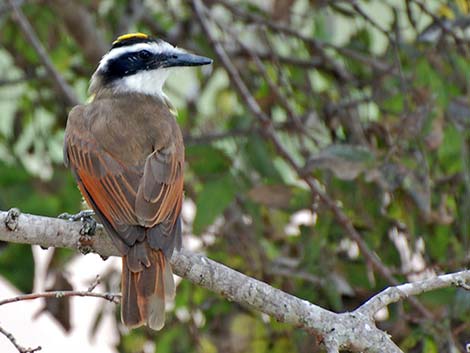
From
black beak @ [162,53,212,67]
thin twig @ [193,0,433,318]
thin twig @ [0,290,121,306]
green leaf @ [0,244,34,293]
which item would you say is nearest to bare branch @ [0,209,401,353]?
thin twig @ [0,290,121,306]

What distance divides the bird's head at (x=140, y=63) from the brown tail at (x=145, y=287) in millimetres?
1545

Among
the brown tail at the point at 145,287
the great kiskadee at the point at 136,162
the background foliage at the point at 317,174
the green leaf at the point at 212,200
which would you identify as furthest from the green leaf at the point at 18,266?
the brown tail at the point at 145,287

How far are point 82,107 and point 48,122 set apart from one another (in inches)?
83.2

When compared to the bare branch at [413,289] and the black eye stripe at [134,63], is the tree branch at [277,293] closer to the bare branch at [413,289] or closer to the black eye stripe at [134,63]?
the bare branch at [413,289]

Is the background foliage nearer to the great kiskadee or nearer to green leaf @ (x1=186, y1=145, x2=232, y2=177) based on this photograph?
green leaf @ (x1=186, y1=145, x2=232, y2=177)

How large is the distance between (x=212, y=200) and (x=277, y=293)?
1338 mm

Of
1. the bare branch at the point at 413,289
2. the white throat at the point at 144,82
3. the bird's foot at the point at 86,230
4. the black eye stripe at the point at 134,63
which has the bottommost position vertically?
the bare branch at the point at 413,289

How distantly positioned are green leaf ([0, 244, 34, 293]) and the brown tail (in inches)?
48.3

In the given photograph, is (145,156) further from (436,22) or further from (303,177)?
(436,22)

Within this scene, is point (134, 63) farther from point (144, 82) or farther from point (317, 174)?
point (317, 174)

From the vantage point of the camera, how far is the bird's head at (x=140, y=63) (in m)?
5.68

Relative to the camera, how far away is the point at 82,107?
5.43 m

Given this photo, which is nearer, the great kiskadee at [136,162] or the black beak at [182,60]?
the great kiskadee at [136,162]

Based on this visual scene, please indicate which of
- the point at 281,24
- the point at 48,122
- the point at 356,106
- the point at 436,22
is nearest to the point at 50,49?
the point at 48,122
